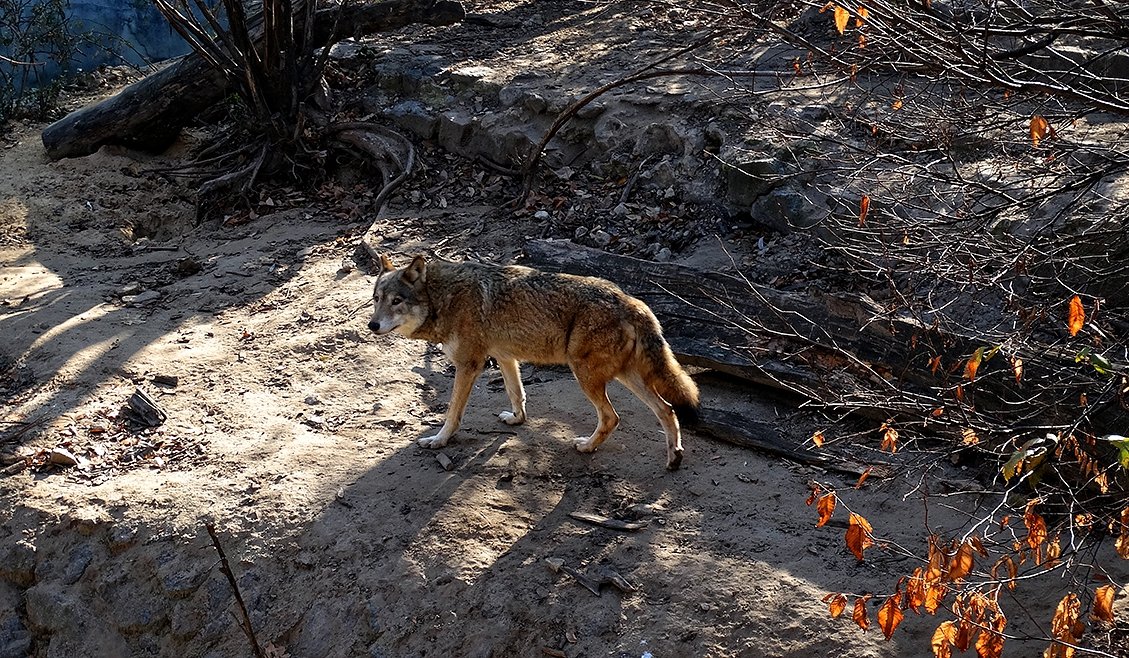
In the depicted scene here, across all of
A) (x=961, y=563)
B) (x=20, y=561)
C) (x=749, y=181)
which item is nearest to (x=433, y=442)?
(x=20, y=561)

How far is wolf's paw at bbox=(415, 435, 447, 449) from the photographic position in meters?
7.26

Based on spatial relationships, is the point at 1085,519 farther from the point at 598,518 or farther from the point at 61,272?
the point at 61,272

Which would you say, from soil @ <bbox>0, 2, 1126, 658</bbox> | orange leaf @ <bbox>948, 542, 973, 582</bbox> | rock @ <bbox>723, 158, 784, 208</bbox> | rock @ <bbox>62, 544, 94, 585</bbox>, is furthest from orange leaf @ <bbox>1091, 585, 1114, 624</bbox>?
rock @ <bbox>62, 544, 94, 585</bbox>

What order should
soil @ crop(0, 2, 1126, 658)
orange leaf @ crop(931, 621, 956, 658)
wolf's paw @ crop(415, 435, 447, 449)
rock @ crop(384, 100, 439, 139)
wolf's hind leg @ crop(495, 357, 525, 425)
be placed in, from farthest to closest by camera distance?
rock @ crop(384, 100, 439, 139) → wolf's hind leg @ crop(495, 357, 525, 425) → wolf's paw @ crop(415, 435, 447, 449) → soil @ crop(0, 2, 1126, 658) → orange leaf @ crop(931, 621, 956, 658)

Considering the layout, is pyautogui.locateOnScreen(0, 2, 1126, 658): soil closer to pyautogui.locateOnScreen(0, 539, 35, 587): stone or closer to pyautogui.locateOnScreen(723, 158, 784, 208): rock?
pyautogui.locateOnScreen(0, 539, 35, 587): stone

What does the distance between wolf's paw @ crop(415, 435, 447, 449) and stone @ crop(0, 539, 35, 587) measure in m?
2.76

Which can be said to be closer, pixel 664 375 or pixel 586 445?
pixel 664 375

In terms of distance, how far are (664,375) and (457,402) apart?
1.55 meters

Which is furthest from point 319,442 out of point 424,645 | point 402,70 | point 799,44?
point 402,70

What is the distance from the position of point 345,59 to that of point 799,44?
9.57 meters

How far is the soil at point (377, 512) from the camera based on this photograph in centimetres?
600

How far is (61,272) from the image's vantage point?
33.7ft

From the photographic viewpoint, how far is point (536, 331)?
699cm

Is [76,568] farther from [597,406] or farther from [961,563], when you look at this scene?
[961,563]
